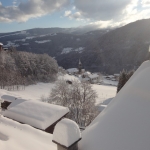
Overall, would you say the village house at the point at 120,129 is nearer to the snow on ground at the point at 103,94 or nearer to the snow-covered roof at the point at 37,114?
the snow-covered roof at the point at 37,114

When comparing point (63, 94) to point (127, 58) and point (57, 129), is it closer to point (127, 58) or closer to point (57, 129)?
point (57, 129)

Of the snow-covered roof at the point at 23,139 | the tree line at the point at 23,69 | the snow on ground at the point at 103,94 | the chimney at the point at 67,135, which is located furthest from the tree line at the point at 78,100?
the chimney at the point at 67,135

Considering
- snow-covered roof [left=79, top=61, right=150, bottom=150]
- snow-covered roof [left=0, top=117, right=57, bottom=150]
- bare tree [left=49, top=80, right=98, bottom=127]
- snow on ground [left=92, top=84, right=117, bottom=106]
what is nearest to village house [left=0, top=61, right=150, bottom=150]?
snow-covered roof [left=79, top=61, right=150, bottom=150]

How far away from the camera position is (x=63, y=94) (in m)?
27.6

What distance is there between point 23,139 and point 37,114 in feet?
12.9

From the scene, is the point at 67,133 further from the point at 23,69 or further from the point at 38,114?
the point at 23,69

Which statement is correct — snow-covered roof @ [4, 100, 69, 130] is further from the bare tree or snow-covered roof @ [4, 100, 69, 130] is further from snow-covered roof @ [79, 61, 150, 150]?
the bare tree

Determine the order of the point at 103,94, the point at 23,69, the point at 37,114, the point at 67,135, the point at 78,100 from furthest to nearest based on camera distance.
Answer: the point at 23,69
the point at 103,94
the point at 78,100
the point at 37,114
the point at 67,135

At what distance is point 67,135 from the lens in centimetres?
381

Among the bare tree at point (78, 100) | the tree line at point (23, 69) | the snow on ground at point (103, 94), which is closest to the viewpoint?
the bare tree at point (78, 100)

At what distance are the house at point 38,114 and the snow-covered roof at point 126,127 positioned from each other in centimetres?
615

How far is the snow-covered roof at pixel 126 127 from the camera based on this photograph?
3.67 m

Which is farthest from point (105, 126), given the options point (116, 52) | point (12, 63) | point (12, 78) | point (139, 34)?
point (139, 34)

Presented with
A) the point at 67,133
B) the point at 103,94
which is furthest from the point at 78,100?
the point at 67,133
